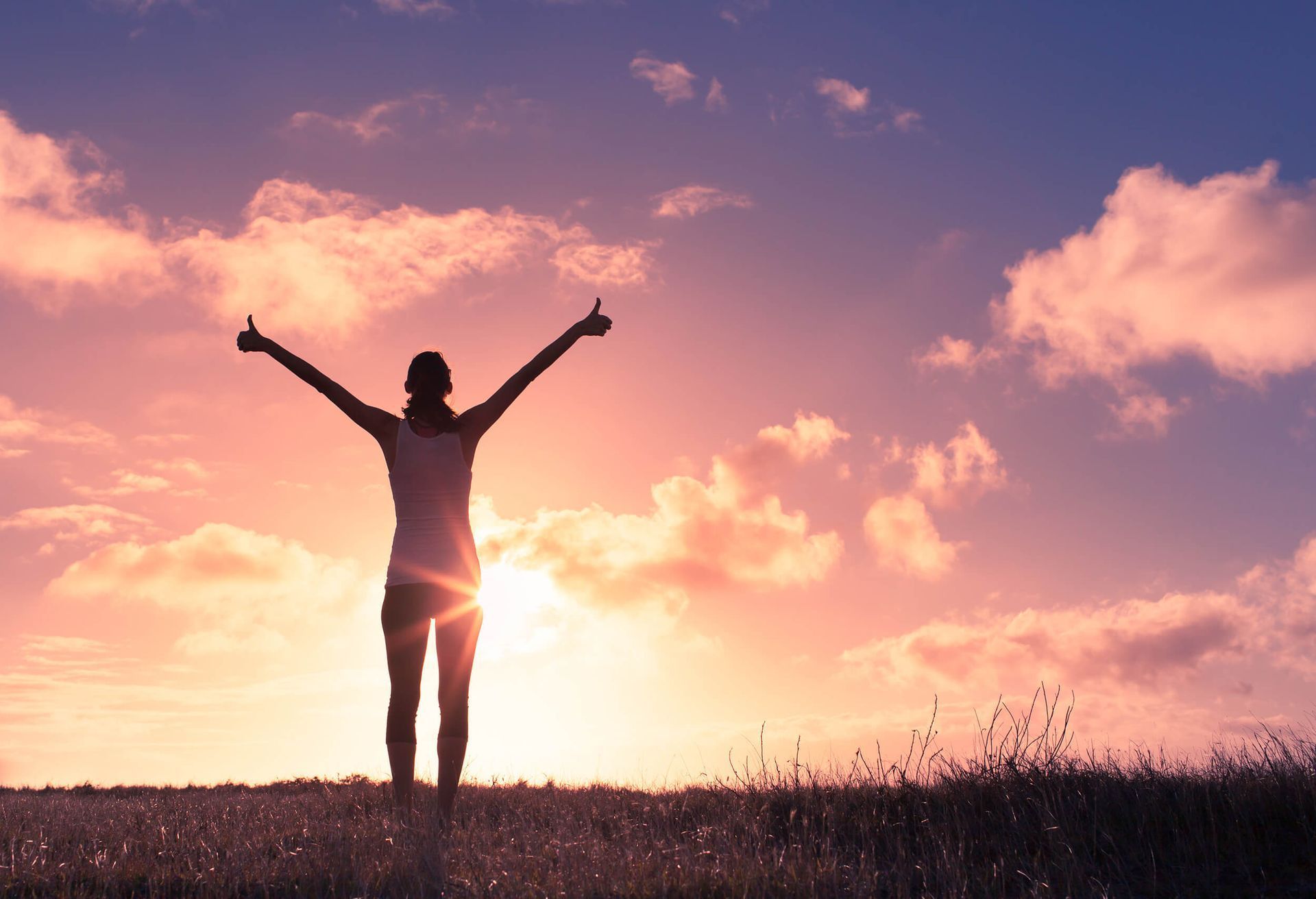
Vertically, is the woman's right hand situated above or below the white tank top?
above

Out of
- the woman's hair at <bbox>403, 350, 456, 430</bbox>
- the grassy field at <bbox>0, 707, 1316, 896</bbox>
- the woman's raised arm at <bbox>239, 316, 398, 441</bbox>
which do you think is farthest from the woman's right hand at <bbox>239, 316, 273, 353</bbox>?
the grassy field at <bbox>0, 707, 1316, 896</bbox>

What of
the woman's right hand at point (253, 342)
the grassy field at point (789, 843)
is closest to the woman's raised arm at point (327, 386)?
the woman's right hand at point (253, 342)

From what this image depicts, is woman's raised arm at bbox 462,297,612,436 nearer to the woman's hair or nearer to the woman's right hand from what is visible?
the woman's hair

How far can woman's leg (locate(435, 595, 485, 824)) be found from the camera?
244 inches

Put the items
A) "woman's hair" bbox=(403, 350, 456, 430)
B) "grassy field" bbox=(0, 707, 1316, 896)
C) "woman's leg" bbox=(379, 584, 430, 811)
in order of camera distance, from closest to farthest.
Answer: "grassy field" bbox=(0, 707, 1316, 896) < "woman's leg" bbox=(379, 584, 430, 811) < "woman's hair" bbox=(403, 350, 456, 430)

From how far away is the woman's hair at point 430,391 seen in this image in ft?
21.3

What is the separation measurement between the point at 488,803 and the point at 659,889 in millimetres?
4107

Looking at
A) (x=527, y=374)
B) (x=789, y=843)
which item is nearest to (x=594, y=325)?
(x=527, y=374)

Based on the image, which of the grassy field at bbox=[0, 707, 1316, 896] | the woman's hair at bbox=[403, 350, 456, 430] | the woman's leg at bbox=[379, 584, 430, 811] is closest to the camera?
the grassy field at bbox=[0, 707, 1316, 896]

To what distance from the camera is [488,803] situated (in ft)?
26.6

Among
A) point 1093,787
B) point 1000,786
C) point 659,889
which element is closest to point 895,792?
point 1000,786

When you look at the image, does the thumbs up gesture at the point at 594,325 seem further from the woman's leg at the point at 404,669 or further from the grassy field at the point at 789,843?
the grassy field at the point at 789,843

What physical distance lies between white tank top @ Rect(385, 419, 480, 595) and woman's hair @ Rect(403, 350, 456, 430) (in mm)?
111

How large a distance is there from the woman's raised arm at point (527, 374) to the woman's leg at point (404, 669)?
4.05ft
